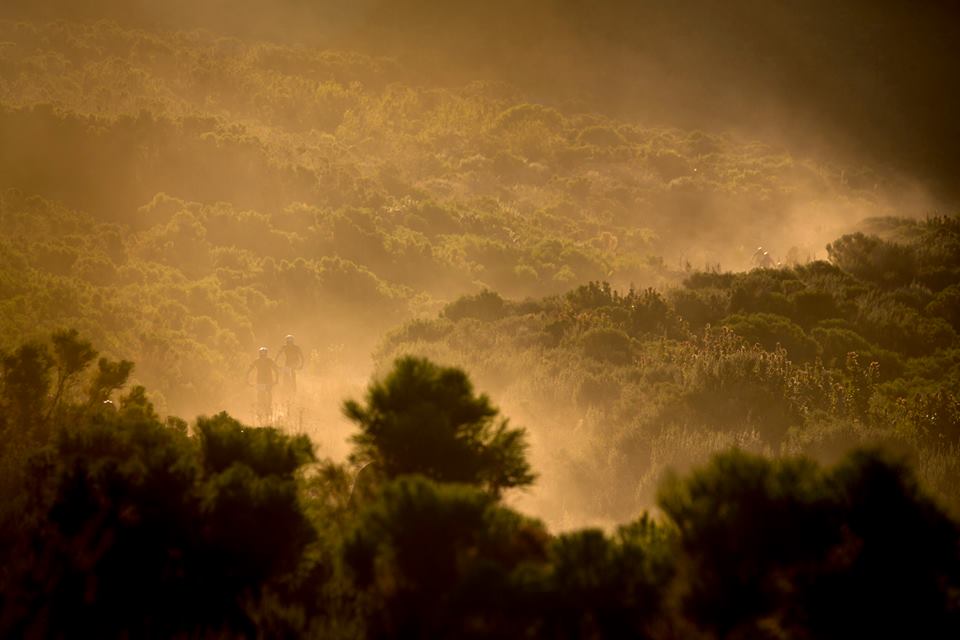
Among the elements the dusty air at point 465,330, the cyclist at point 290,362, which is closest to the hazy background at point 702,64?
the dusty air at point 465,330

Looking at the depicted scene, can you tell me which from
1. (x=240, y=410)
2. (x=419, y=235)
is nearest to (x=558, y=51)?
(x=419, y=235)

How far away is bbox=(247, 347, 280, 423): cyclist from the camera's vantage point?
66.4ft

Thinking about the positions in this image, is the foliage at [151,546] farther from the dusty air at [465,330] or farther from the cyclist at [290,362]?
the cyclist at [290,362]

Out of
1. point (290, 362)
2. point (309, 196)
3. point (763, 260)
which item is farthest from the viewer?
point (309, 196)

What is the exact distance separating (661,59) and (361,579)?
260ft

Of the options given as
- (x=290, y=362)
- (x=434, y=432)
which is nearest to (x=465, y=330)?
(x=290, y=362)

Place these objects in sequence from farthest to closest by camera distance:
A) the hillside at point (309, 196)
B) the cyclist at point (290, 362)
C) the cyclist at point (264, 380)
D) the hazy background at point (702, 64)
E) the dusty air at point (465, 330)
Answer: the hazy background at point (702, 64) < the hillside at point (309, 196) < the cyclist at point (290, 362) < the cyclist at point (264, 380) < the dusty air at point (465, 330)

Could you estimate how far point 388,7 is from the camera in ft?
253

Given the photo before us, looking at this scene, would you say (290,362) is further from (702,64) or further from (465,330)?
(702,64)

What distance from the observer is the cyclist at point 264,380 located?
20.2 meters

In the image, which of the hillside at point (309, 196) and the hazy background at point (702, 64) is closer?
the hillside at point (309, 196)

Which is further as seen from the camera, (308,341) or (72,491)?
(308,341)

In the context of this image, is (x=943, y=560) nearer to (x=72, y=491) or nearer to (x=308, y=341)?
(x=72, y=491)

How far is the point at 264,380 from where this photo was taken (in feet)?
66.9
